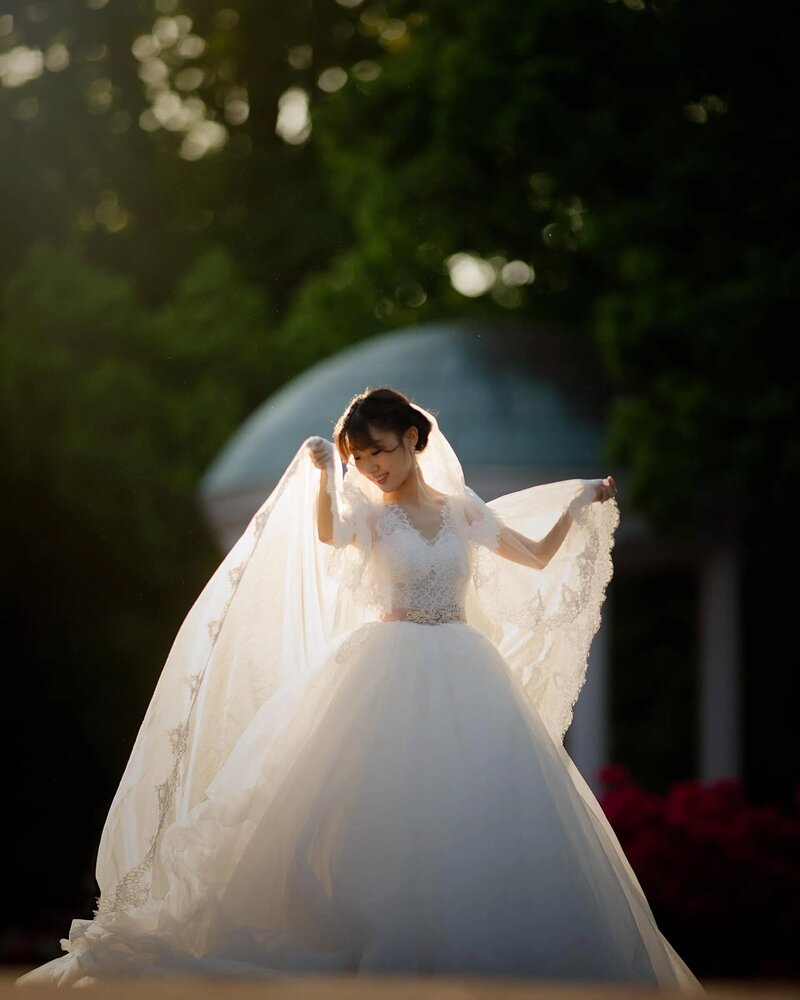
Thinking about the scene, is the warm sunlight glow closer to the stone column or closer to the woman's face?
the stone column

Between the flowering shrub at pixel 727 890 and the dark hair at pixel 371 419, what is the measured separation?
2631 millimetres

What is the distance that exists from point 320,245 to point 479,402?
9640 mm

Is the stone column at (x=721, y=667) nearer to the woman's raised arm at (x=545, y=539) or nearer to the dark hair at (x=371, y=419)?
the woman's raised arm at (x=545, y=539)

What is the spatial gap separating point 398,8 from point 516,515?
38.6 feet

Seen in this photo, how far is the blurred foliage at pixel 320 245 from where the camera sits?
10.9 metres

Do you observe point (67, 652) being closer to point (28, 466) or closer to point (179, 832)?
point (28, 466)

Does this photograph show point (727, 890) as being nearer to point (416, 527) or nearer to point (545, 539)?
point (545, 539)

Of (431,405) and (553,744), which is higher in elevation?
(431,405)

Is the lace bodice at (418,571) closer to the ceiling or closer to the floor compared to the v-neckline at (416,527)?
closer to the floor

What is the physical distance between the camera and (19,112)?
21062mm

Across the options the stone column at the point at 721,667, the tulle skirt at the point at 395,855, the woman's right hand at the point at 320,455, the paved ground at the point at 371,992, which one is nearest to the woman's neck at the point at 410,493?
the woman's right hand at the point at 320,455

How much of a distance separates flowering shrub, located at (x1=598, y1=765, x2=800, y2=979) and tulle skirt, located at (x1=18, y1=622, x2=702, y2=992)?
6.18 feet

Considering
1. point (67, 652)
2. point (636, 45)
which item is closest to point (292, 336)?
point (67, 652)

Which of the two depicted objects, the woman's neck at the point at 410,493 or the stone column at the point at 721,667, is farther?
the stone column at the point at 721,667
